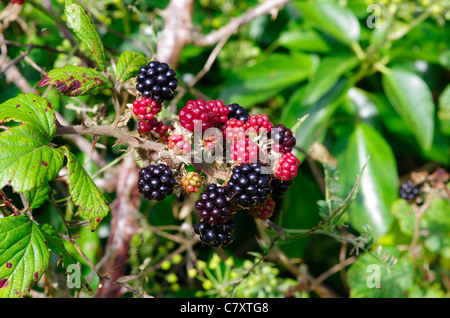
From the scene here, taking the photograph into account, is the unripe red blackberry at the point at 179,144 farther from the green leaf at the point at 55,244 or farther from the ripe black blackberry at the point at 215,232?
the green leaf at the point at 55,244

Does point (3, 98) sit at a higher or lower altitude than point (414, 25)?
lower

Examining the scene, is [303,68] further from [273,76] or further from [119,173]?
[119,173]

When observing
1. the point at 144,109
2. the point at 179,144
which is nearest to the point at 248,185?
the point at 179,144

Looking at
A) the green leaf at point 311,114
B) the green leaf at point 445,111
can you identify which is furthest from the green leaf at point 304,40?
the green leaf at point 445,111

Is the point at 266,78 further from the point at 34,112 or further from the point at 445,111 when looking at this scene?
the point at 34,112

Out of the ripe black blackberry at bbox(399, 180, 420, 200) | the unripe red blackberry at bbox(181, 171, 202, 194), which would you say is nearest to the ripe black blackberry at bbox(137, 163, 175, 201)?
the unripe red blackberry at bbox(181, 171, 202, 194)
